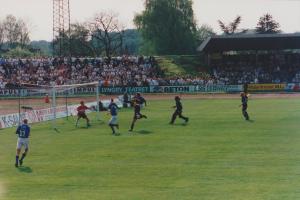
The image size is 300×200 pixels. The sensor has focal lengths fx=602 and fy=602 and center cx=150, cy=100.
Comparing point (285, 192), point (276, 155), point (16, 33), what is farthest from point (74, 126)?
point (16, 33)

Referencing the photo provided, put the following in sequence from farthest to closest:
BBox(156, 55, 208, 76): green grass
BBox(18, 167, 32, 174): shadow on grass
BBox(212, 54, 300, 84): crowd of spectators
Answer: BBox(156, 55, 208, 76): green grass, BBox(212, 54, 300, 84): crowd of spectators, BBox(18, 167, 32, 174): shadow on grass

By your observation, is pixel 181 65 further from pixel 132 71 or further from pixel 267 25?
pixel 267 25

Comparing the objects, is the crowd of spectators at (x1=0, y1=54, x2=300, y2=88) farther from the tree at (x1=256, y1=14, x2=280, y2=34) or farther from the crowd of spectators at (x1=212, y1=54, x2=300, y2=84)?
the tree at (x1=256, y1=14, x2=280, y2=34)

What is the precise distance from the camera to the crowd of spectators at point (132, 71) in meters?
72.9

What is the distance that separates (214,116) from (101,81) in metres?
→ 33.9

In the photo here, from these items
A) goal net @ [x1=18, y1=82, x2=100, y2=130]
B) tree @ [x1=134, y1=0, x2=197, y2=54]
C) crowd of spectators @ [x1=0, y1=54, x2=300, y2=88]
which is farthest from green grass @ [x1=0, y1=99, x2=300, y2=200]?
tree @ [x1=134, y1=0, x2=197, y2=54]

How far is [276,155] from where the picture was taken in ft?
75.7

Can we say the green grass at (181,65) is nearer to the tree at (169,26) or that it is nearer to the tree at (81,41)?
the tree at (169,26)

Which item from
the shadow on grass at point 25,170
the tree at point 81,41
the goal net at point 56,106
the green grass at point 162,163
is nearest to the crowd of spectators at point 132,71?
the goal net at point 56,106

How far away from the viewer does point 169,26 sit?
97312 millimetres

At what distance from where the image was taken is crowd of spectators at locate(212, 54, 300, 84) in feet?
247

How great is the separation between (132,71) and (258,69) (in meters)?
16.7

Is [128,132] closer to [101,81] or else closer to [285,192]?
[285,192]

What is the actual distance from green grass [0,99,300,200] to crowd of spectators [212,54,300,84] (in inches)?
1556
